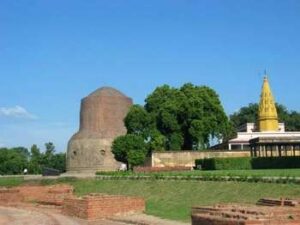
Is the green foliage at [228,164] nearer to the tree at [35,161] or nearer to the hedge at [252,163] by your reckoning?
the hedge at [252,163]

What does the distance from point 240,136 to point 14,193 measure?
41120 mm

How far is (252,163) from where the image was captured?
3953cm

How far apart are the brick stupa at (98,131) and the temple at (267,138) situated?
53.2ft

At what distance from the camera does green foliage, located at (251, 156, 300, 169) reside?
1492 inches

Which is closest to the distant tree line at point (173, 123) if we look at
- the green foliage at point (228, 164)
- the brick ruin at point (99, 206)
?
the green foliage at point (228, 164)

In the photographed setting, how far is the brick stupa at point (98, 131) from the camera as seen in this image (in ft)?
229

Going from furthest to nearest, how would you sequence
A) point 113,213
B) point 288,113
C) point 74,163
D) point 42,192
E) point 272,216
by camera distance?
1. point 288,113
2. point 74,163
3. point 42,192
4. point 113,213
5. point 272,216

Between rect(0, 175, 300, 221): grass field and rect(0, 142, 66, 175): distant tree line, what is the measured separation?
199 ft

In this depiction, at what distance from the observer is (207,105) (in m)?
51.1

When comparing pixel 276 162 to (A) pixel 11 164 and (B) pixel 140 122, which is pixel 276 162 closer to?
(B) pixel 140 122

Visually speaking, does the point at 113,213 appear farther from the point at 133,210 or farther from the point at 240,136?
the point at 240,136

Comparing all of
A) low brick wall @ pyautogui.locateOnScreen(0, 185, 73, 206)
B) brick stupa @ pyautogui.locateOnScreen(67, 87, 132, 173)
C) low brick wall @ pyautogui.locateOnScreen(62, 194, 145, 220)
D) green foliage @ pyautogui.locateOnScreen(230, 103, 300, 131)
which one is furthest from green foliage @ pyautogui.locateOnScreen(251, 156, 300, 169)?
green foliage @ pyautogui.locateOnScreen(230, 103, 300, 131)

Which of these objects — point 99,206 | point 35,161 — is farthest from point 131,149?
point 35,161

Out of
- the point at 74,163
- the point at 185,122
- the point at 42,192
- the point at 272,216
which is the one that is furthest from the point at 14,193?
the point at 74,163
